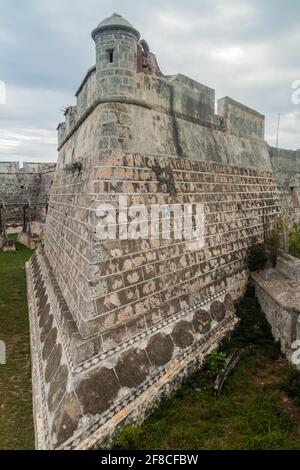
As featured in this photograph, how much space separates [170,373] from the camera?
679 cm

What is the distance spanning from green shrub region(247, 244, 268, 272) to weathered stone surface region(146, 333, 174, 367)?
4958mm

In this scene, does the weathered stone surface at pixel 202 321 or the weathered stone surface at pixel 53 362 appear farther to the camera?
the weathered stone surface at pixel 202 321

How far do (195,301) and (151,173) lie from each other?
10.2 ft

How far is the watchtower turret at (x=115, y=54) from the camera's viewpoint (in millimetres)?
7398

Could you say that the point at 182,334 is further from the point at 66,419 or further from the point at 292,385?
the point at 66,419

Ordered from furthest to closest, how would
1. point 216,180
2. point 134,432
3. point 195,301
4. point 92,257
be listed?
point 216,180, point 195,301, point 92,257, point 134,432

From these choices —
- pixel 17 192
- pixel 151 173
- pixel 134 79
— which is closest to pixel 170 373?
pixel 151 173

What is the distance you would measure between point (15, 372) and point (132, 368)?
125 inches

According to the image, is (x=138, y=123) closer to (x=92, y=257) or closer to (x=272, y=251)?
(x=92, y=257)

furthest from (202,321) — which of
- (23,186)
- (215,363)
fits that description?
(23,186)

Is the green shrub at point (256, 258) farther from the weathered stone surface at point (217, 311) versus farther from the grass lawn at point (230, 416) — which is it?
the grass lawn at point (230, 416)

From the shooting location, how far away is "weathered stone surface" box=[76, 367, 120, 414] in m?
5.57

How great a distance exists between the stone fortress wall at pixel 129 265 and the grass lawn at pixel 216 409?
0.29m

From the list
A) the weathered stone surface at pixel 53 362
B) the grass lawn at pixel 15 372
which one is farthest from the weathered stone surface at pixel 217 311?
the grass lawn at pixel 15 372
